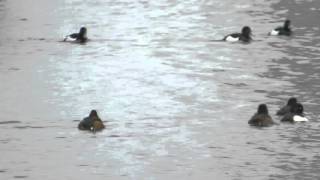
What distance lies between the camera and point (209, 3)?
54156 millimetres

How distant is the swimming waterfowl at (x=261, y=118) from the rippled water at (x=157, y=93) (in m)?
0.31

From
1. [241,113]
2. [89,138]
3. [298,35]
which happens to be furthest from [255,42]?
[89,138]

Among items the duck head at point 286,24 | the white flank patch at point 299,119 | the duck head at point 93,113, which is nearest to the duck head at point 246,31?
the duck head at point 286,24

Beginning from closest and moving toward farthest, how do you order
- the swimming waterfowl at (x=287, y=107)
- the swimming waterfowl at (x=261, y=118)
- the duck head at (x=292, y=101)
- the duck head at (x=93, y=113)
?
the duck head at (x=93, y=113) → the swimming waterfowl at (x=261, y=118) → the swimming waterfowl at (x=287, y=107) → the duck head at (x=292, y=101)

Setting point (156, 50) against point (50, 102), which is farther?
point (156, 50)

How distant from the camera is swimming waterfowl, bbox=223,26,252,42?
132 feet

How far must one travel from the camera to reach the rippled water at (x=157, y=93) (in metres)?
23.5

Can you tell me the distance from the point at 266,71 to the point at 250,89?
326 centimetres

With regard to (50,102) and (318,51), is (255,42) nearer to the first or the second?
(318,51)

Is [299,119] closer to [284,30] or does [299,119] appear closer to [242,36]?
[242,36]

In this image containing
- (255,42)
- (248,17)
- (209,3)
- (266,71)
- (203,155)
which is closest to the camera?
(203,155)

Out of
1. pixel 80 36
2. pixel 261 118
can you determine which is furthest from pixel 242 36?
pixel 261 118

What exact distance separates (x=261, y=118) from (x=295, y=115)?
108 cm

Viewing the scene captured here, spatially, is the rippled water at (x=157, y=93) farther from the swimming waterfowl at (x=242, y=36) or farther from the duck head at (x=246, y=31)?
the duck head at (x=246, y=31)
